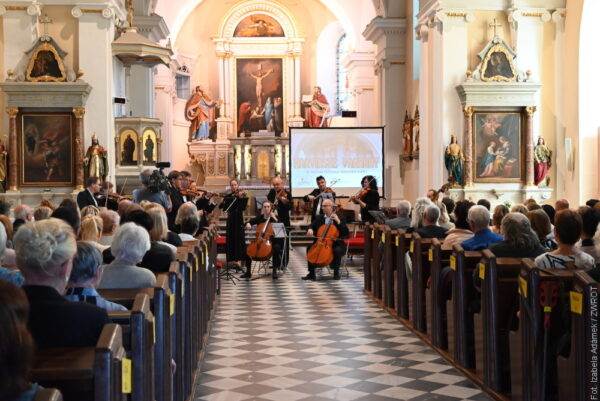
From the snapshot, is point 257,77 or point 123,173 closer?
point 123,173

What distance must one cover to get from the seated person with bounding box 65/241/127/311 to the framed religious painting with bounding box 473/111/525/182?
12.8 metres

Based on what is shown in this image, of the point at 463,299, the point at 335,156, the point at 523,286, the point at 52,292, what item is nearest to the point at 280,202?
Answer: the point at 335,156

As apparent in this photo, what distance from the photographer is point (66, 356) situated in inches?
102

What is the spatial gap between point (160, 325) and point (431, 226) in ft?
16.6

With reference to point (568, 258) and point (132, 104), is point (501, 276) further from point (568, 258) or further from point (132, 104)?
point (132, 104)

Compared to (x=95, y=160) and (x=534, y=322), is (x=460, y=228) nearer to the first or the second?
(x=534, y=322)

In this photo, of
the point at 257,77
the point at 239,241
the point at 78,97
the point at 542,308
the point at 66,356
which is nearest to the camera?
the point at 66,356

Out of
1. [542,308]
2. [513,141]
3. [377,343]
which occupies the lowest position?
[377,343]

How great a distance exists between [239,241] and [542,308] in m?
9.02

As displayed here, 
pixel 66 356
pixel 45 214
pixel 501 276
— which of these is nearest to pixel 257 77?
pixel 45 214

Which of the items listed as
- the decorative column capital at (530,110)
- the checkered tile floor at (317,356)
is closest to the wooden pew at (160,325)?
the checkered tile floor at (317,356)

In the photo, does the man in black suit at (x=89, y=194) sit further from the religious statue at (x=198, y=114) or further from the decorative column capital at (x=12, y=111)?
the religious statue at (x=198, y=114)

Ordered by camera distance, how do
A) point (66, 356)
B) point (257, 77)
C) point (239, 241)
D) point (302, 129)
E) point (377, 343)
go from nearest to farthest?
point (66, 356), point (377, 343), point (239, 241), point (302, 129), point (257, 77)

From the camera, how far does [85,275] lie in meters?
3.71
